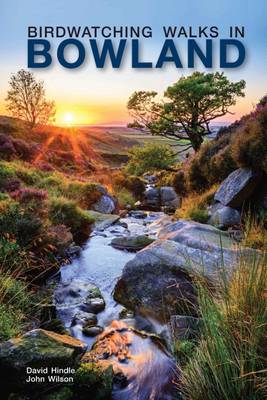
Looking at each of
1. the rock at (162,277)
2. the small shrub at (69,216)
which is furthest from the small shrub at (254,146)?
the small shrub at (69,216)

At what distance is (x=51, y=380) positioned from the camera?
3.89 meters

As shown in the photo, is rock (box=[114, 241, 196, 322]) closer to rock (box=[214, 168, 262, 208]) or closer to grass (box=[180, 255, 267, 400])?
grass (box=[180, 255, 267, 400])

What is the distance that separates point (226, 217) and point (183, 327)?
6.07 m

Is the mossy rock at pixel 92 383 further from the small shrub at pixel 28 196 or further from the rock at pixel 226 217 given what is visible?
the rock at pixel 226 217

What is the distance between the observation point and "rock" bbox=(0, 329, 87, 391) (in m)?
3.79

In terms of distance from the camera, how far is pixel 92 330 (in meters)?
5.78

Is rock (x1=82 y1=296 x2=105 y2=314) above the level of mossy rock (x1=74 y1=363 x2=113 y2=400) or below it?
below

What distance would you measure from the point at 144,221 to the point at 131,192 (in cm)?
781

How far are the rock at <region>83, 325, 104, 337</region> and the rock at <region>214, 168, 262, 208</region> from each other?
19.4ft

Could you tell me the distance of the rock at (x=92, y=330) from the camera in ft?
18.9

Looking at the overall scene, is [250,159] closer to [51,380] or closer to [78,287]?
[78,287]

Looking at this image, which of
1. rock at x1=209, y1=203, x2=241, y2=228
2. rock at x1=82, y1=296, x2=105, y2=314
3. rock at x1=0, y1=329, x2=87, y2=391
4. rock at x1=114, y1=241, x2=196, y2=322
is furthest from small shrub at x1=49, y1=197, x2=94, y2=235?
rock at x1=0, y1=329, x2=87, y2=391

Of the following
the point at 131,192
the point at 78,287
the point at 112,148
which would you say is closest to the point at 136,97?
the point at 131,192

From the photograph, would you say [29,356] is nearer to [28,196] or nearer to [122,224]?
[28,196]
